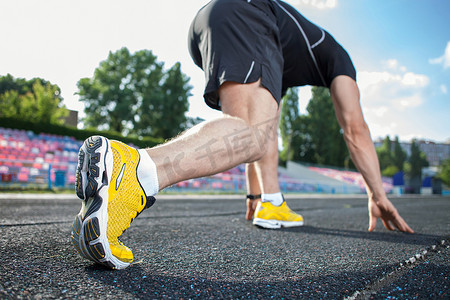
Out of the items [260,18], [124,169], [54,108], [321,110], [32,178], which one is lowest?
[32,178]

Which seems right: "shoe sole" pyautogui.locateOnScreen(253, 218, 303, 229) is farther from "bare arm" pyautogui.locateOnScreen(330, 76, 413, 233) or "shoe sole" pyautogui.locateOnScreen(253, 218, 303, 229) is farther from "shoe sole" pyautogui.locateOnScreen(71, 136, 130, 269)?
"shoe sole" pyautogui.locateOnScreen(71, 136, 130, 269)

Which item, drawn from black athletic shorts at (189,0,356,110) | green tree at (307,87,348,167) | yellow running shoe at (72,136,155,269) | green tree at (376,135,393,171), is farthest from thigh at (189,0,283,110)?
green tree at (376,135,393,171)

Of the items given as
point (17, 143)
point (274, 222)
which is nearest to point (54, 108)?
point (17, 143)

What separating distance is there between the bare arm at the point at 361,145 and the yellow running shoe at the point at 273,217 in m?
0.46

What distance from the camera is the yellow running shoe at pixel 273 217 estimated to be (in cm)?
178

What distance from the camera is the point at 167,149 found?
932mm

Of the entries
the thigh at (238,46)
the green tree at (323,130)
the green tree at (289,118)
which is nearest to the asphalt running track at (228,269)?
the thigh at (238,46)

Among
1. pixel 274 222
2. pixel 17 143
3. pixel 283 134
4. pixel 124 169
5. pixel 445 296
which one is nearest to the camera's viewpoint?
pixel 445 296

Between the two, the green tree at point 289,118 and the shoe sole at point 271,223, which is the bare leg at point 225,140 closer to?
the shoe sole at point 271,223

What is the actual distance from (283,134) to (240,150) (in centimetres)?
3325

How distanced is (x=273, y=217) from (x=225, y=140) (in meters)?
1.00

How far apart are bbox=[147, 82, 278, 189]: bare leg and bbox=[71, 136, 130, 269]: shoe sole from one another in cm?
16

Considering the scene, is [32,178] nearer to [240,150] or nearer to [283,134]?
[240,150]

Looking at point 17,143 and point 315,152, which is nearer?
point 17,143
